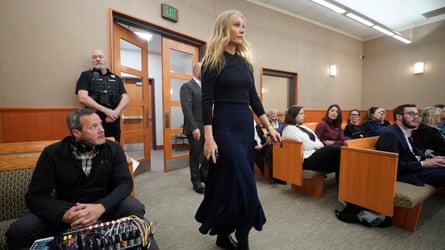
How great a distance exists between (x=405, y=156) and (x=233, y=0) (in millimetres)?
3840

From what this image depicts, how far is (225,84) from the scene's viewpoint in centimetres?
117

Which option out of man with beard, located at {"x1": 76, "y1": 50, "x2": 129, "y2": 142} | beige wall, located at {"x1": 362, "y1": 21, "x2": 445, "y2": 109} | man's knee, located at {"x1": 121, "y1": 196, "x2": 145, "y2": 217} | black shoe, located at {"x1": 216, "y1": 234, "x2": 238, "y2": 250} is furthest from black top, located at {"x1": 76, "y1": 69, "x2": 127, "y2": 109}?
beige wall, located at {"x1": 362, "y1": 21, "x2": 445, "y2": 109}

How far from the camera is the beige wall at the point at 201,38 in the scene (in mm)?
2268

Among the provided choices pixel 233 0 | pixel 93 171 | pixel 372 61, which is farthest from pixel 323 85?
pixel 93 171

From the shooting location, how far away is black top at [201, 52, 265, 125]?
1.17 meters

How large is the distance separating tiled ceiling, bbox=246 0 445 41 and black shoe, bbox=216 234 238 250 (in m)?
4.58

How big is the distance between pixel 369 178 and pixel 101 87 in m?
2.76

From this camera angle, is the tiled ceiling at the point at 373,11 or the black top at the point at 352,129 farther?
the tiled ceiling at the point at 373,11

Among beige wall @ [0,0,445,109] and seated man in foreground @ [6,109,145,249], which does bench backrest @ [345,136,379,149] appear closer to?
seated man in foreground @ [6,109,145,249]

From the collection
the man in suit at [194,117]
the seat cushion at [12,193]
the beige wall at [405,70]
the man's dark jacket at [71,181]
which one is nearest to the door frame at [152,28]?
the man in suit at [194,117]

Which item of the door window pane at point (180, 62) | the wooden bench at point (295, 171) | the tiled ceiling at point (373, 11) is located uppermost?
the tiled ceiling at point (373, 11)

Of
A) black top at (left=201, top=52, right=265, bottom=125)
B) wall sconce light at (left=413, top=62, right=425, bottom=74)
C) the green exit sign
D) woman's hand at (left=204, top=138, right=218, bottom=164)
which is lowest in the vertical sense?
woman's hand at (left=204, top=138, right=218, bottom=164)

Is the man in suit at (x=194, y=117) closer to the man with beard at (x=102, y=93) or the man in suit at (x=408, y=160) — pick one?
the man with beard at (x=102, y=93)

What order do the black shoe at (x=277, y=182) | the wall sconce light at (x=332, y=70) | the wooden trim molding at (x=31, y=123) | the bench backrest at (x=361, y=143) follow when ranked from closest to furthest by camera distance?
1. the bench backrest at (x=361, y=143)
2. the wooden trim molding at (x=31, y=123)
3. the black shoe at (x=277, y=182)
4. the wall sconce light at (x=332, y=70)
